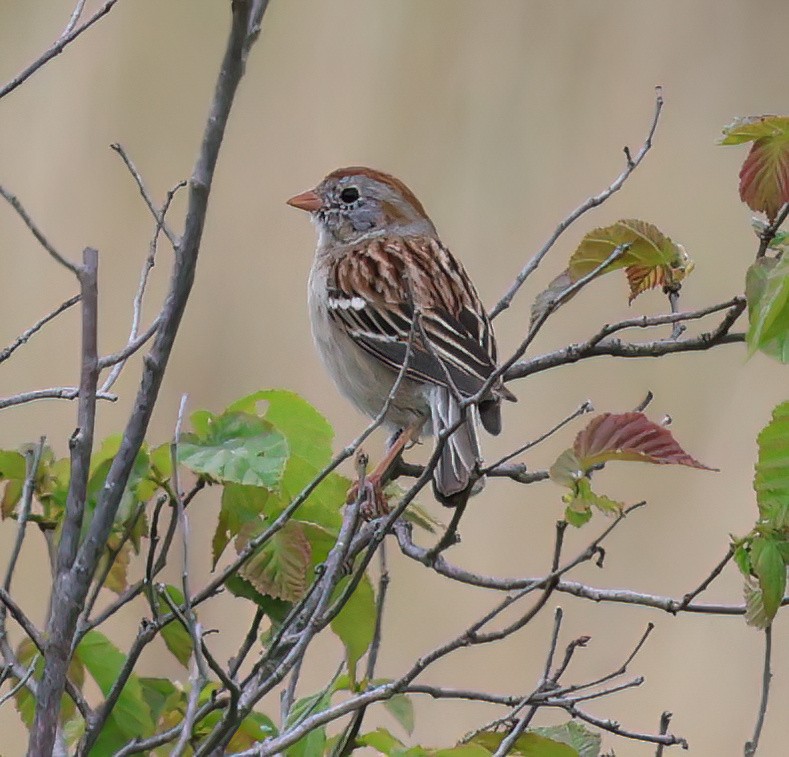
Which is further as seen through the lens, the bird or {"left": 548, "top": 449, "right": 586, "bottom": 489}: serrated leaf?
the bird

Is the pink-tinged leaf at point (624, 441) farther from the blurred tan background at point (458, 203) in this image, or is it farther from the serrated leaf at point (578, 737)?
the blurred tan background at point (458, 203)

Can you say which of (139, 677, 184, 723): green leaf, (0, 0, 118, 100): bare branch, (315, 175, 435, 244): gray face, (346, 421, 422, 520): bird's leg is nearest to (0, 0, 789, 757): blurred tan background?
(315, 175, 435, 244): gray face

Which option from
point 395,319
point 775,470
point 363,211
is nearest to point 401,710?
point 775,470

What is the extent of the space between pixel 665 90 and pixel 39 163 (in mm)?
1744

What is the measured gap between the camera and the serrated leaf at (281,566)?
4.38ft

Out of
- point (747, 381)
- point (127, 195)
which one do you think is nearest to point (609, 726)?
point (747, 381)

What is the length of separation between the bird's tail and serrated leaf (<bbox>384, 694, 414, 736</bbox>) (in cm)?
32

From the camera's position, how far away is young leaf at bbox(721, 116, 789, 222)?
4.66ft

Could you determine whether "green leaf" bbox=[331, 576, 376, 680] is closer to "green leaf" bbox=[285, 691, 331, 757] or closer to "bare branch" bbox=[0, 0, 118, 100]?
"green leaf" bbox=[285, 691, 331, 757]

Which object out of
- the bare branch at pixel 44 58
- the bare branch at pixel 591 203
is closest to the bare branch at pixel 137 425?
the bare branch at pixel 44 58

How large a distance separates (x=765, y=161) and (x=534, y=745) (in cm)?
70

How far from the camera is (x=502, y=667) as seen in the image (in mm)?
3307

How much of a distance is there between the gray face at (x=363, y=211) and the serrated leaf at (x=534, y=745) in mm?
1687

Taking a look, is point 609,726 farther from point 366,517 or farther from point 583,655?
point 583,655
